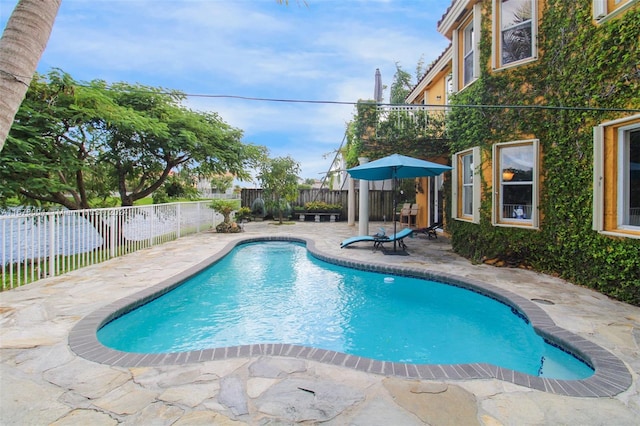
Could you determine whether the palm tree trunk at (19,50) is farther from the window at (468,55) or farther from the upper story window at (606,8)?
the window at (468,55)

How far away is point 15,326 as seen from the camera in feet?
12.2

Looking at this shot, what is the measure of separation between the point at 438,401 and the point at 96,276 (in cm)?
632

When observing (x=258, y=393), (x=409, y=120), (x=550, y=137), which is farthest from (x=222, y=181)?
(x=258, y=393)

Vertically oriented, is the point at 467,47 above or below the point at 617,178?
above

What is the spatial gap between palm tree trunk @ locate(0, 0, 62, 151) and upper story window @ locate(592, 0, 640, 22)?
282 inches

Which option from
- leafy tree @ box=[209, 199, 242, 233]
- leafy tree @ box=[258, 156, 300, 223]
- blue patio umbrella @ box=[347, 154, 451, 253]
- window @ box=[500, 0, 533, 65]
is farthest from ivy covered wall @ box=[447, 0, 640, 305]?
leafy tree @ box=[258, 156, 300, 223]

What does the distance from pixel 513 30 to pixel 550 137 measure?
2.66m

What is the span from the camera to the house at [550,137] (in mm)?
4906

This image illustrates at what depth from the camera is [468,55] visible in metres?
8.44

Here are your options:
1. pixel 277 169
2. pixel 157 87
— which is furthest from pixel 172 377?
pixel 277 169

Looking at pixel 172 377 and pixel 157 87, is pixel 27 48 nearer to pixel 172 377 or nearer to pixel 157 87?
pixel 172 377

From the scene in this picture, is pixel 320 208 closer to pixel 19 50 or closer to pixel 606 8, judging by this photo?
pixel 606 8

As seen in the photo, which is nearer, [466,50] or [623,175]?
[623,175]

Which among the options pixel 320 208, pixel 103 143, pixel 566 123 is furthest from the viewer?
pixel 320 208
